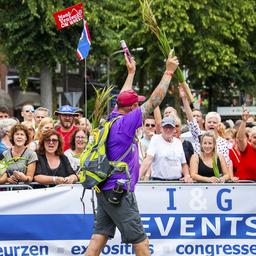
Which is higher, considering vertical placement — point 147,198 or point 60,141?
point 60,141

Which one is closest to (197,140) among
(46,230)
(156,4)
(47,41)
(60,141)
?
(60,141)

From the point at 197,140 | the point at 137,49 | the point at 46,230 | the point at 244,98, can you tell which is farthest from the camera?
the point at 244,98

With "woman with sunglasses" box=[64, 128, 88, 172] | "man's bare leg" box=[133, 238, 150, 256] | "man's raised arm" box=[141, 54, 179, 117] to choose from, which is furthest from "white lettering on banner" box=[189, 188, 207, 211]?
"woman with sunglasses" box=[64, 128, 88, 172]

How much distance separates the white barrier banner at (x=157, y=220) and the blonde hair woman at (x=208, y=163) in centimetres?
63

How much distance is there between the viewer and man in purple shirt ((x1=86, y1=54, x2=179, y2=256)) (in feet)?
27.3

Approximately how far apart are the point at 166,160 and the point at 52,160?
1.45 meters

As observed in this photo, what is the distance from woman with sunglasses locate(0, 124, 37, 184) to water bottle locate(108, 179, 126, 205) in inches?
64.8

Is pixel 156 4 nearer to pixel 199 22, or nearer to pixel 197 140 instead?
pixel 199 22

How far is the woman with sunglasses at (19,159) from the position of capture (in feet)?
32.1

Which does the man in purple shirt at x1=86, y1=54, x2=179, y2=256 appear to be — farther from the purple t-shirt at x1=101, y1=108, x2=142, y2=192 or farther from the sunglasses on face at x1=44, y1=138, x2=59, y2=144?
the sunglasses on face at x1=44, y1=138, x2=59, y2=144

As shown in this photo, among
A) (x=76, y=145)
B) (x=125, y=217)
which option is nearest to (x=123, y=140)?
(x=125, y=217)

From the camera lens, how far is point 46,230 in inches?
373

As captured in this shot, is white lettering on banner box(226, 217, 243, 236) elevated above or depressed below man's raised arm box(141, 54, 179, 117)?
below

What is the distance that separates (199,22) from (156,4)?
206cm
